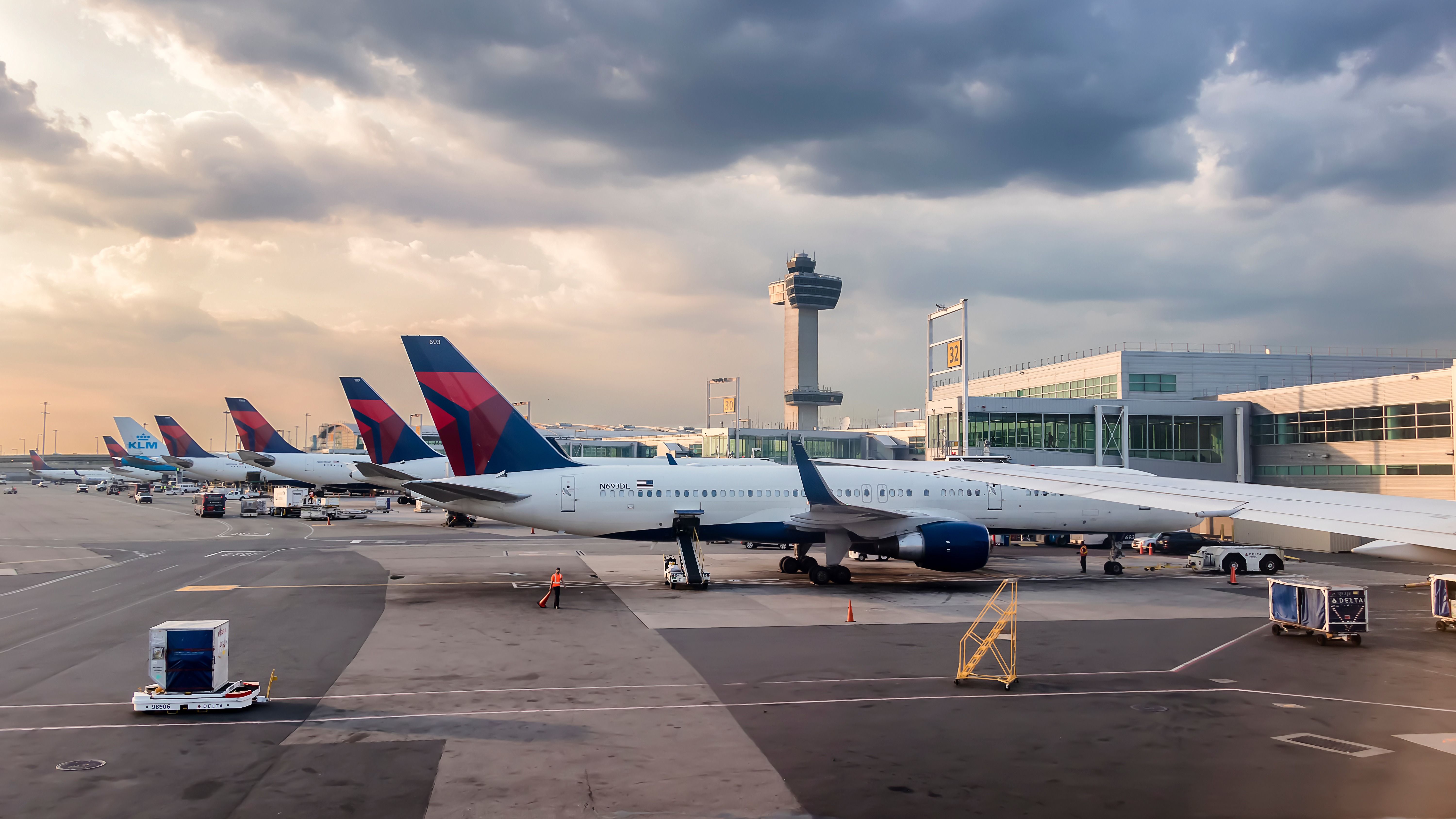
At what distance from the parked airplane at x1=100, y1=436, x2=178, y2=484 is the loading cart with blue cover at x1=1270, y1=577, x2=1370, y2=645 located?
12776 cm

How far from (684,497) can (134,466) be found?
130876 millimetres

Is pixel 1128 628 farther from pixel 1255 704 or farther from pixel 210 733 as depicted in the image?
pixel 210 733

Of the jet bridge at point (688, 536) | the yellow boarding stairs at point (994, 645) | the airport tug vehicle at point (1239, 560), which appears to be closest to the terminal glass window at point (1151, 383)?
the airport tug vehicle at point (1239, 560)

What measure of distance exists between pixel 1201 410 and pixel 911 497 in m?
34.6

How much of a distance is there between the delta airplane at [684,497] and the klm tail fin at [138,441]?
396 feet

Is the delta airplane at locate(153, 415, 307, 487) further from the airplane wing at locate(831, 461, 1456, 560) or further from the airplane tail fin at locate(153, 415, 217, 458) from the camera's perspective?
the airplane wing at locate(831, 461, 1456, 560)

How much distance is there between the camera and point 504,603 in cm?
2614

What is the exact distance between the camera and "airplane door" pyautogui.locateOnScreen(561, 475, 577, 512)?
3009 cm

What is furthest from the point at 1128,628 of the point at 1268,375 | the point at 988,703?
the point at 1268,375

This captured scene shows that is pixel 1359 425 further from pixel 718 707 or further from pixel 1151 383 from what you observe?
pixel 718 707

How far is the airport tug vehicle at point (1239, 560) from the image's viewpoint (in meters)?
35.8

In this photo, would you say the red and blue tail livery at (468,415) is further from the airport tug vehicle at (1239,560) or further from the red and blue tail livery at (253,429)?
the red and blue tail livery at (253,429)

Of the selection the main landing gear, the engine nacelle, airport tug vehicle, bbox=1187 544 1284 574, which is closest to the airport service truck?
Answer: the main landing gear

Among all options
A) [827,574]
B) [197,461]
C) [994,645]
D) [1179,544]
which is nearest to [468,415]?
[827,574]
